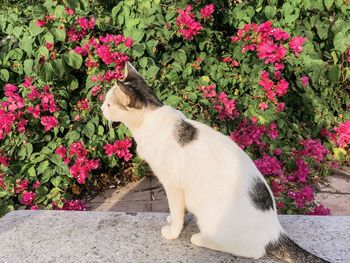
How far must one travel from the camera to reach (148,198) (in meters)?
3.54

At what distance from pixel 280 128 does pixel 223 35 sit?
1.05 metres

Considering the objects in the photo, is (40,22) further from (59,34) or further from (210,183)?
(210,183)

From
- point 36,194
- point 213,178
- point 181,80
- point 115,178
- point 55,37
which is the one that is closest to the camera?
point 213,178

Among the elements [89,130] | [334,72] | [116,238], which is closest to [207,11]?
[334,72]

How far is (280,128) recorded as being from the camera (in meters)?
3.70

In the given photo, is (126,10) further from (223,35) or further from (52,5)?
(223,35)

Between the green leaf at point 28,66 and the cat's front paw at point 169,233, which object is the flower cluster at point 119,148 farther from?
the cat's front paw at point 169,233

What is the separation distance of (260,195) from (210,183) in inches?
Answer: 9.2

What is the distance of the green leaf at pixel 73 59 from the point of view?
3295mm

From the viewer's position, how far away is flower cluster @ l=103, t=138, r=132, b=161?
3311 mm

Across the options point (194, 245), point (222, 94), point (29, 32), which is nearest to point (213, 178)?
point (194, 245)

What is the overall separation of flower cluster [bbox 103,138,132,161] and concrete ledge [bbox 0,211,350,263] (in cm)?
92

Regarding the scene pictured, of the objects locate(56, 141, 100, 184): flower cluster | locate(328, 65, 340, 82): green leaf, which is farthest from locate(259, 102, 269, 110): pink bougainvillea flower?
locate(56, 141, 100, 184): flower cluster

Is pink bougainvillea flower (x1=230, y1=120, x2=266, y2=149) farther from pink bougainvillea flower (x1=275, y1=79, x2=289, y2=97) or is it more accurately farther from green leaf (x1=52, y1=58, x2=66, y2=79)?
green leaf (x1=52, y1=58, x2=66, y2=79)
